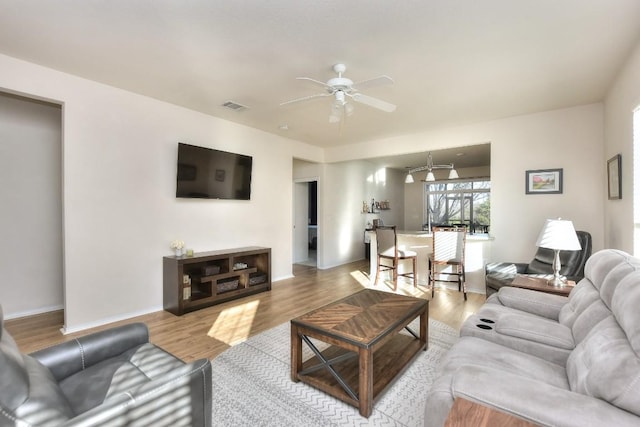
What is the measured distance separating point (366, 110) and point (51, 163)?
4.00m

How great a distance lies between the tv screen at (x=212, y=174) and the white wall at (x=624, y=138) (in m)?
4.33

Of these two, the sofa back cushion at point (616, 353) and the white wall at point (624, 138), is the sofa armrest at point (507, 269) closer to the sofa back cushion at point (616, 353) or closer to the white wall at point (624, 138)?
the white wall at point (624, 138)

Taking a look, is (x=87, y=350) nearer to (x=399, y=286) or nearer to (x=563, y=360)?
(x=563, y=360)

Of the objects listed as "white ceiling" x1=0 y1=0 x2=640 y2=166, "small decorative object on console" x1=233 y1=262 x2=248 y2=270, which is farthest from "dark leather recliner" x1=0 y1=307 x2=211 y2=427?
"small decorative object on console" x1=233 y1=262 x2=248 y2=270

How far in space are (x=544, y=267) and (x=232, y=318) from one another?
147 inches

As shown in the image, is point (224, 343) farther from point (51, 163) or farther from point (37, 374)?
point (51, 163)

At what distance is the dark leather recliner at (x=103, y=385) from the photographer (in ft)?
3.32

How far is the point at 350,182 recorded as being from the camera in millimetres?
7281

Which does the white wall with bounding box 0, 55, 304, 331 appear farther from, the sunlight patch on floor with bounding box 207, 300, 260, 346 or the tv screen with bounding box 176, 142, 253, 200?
the sunlight patch on floor with bounding box 207, 300, 260, 346

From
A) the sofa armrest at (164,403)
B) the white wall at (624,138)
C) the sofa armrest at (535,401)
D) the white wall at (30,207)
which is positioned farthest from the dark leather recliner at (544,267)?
the white wall at (30,207)

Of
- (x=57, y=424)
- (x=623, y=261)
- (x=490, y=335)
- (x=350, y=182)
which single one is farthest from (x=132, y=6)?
(x=350, y=182)

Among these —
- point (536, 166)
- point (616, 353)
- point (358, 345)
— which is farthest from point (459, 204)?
point (616, 353)

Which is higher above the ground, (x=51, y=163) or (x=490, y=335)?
(x=51, y=163)

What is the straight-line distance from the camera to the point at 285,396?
6.65 ft
